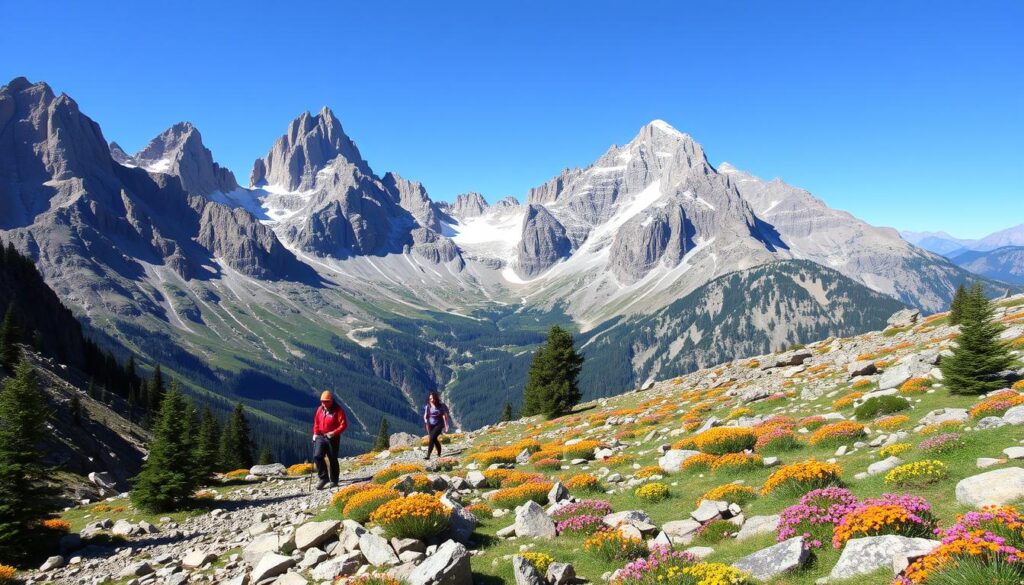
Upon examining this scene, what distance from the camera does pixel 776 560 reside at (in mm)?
8258

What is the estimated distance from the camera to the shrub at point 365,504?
43.0 ft

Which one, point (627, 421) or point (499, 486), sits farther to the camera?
point (627, 421)

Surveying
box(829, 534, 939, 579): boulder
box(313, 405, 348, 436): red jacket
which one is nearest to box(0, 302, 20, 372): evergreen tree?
box(313, 405, 348, 436): red jacket

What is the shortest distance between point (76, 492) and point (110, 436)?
3659 centimetres

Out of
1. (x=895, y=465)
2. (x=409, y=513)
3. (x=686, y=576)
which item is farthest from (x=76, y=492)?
(x=895, y=465)

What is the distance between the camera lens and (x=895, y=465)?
12586mm

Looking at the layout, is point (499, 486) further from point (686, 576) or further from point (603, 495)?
point (686, 576)

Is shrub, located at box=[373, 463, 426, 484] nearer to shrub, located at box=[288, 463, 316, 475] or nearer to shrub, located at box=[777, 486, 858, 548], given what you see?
shrub, located at box=[288, 463, 316, 475]

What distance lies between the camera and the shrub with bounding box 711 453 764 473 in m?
15.7

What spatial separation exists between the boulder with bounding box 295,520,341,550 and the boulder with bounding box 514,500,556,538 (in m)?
4.53

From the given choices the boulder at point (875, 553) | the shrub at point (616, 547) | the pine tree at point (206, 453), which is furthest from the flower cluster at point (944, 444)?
the pine tree at point (206, 453)

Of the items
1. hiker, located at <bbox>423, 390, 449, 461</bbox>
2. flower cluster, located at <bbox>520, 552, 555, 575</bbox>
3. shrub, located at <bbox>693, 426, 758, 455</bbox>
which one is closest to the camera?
flower cluster, located at <bbox>520, 552, 555, 575</bbox>

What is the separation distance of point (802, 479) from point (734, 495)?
1.77 metres

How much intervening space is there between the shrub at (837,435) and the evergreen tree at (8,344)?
8102cm
